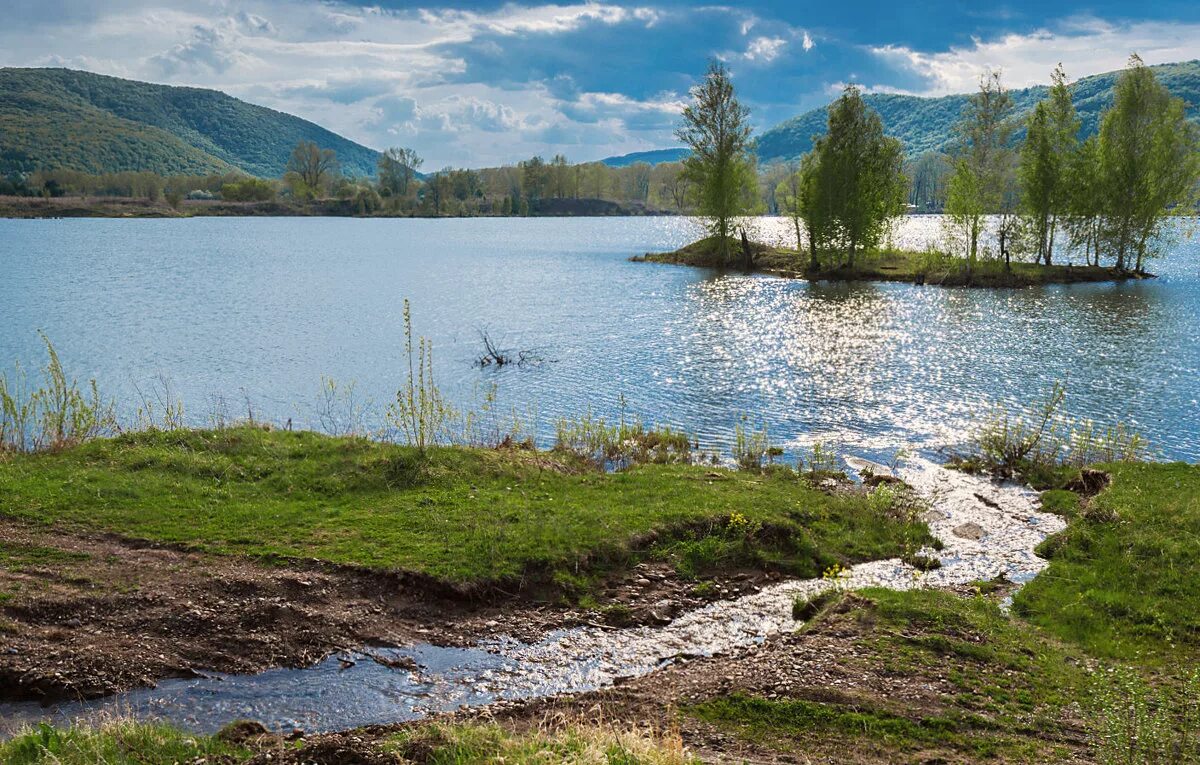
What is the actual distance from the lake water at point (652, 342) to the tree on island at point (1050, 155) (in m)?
8.64

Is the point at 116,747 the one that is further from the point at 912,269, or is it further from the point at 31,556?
the point at 912,269

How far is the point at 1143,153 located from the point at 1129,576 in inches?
2576

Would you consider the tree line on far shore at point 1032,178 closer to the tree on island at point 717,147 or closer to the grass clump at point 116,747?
the tree on island at point 717,147

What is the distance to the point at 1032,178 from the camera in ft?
216

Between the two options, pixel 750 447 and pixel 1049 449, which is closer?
pixel 1049 449

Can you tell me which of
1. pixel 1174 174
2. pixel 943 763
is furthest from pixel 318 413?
pixel 1174 174

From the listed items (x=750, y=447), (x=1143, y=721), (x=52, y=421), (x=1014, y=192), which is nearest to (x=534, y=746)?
(x=1143, y=721)

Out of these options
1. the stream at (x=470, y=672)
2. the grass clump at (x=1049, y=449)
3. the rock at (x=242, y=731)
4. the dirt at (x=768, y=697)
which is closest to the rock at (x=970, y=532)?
the stream at (x=470, y=672)

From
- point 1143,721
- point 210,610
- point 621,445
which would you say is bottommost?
point 210,610

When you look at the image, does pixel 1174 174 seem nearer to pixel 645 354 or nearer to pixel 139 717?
pixel 645 354

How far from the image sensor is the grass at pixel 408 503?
13523mm

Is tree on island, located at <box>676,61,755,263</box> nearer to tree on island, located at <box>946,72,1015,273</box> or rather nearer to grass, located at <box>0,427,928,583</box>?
tree on island, located at <box>946,72,1015,273</box>

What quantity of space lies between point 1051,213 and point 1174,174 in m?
9.41

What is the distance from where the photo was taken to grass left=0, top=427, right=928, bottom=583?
13.5m
